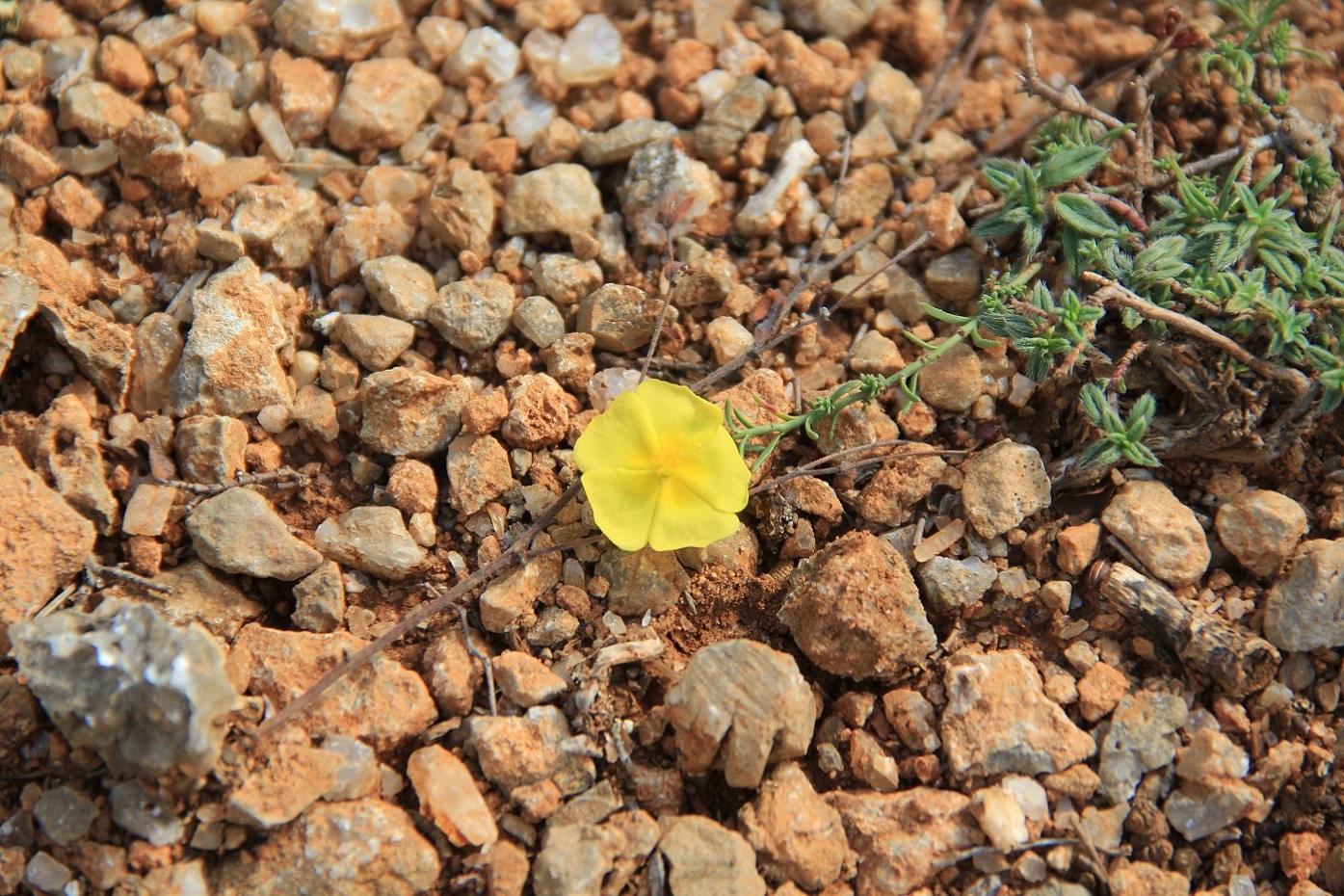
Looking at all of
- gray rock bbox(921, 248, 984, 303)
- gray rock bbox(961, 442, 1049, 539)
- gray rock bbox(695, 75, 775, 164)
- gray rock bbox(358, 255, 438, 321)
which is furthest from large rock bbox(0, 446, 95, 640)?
gray rock bbox(921, 248, 984, 303)

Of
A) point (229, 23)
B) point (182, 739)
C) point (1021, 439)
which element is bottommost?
point (182, 739)

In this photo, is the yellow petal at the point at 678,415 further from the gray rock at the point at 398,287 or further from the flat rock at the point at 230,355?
the flat rock at the point at 230,355

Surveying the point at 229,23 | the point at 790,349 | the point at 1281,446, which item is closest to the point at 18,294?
the point at 229,23

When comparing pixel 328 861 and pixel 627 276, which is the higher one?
pixel 627 276

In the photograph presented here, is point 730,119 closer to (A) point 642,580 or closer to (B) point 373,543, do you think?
(A) point 642,580

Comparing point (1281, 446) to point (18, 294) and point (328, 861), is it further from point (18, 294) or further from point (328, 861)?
point (18, 294)

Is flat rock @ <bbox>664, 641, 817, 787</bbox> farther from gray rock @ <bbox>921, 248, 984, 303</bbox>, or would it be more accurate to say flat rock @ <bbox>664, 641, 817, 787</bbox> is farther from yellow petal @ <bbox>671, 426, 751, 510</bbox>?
gray rock @ <bbox>921, 248, 984, 303</bbox>

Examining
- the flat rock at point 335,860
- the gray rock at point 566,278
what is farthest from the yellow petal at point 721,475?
the flat rock at point 335,860
